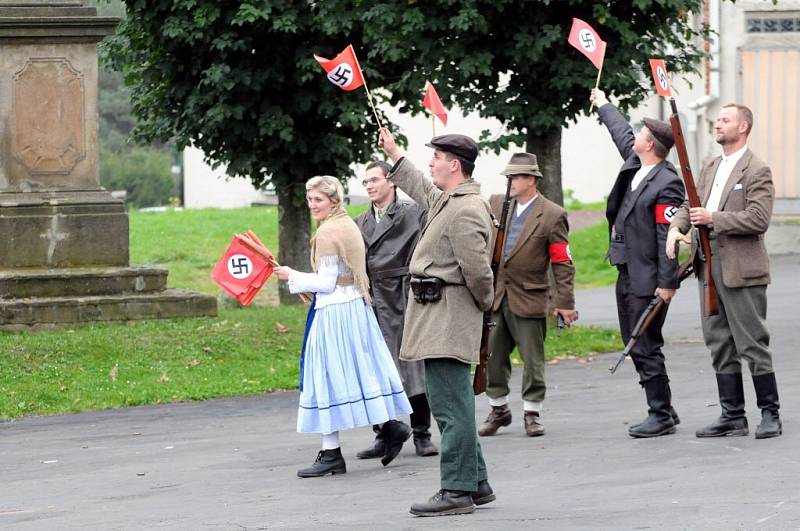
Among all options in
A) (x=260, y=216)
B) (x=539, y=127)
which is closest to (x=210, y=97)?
(x=539, y=127)

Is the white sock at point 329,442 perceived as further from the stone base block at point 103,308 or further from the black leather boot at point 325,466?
the stone base block at point 103,308

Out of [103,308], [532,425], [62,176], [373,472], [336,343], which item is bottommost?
[373,472]

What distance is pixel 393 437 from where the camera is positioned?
31.3ft

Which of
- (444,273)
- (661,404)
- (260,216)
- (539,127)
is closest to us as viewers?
(444,273)

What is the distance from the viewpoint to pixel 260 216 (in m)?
32.3

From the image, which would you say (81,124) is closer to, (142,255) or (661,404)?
(661,404)

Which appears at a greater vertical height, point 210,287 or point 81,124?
point 81,124

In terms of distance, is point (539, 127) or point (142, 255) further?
point (142, 255)

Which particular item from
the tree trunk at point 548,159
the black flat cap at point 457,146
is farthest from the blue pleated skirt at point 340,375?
the tree trunk at point 548,159

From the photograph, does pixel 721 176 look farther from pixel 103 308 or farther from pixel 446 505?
pixel 103 308

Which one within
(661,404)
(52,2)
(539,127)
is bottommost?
(661,404)

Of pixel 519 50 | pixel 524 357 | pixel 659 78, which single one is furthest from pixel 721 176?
pixel 519 50

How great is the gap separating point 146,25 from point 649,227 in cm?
963

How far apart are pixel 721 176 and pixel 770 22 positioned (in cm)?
1729
